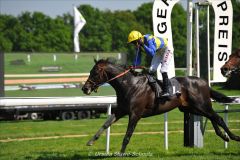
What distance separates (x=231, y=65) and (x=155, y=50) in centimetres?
163

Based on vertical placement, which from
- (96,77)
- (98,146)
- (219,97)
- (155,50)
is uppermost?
(155,50)

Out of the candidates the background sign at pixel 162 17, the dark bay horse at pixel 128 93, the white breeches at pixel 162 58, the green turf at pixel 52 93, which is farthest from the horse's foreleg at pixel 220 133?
the green turf at pixel 52 93

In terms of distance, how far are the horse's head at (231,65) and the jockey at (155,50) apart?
1176 millimetres

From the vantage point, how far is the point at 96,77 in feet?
36.5

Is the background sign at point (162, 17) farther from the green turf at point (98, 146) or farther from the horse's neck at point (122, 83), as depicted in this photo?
the horse's neck at point (122, 83)

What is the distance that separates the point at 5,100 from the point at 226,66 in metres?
20.7

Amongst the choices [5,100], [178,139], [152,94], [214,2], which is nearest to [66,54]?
[5,100]

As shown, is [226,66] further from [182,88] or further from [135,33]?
[135,33]

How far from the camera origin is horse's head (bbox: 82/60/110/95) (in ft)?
36.1

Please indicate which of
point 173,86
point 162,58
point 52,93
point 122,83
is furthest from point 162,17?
point 52,93

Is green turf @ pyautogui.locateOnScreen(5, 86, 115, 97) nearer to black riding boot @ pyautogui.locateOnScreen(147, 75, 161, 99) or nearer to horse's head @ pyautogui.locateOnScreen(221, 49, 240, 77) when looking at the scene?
black riding boot @ pyautogui.locateOnScreen(147, 75, 161, 99)

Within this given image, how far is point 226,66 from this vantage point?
11266 millimetres

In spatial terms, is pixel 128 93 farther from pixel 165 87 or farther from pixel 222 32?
pixel 222 32

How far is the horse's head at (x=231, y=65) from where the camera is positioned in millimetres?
11250
